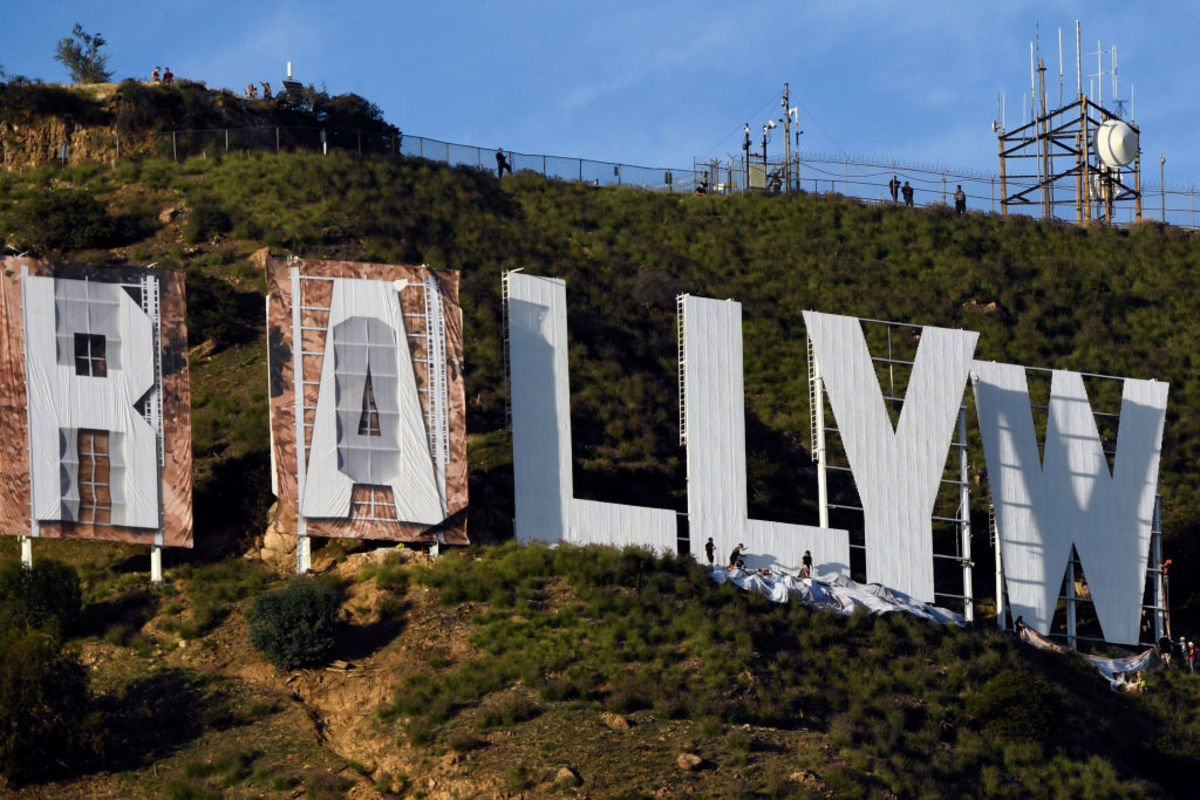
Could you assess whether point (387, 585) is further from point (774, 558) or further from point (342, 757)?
point (774, 558)

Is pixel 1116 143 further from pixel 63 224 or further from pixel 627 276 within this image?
pixel 63 224

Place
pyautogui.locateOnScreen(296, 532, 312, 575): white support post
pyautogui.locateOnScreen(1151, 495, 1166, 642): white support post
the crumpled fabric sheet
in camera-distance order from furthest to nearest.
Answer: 1. pyautogui.locateOnScreen(1151, 495, 1166, 642): white support post
2. the crumpled fabric sheet
3. pyautogui.locateOnScreen(296, 532, 312, 575): white support post

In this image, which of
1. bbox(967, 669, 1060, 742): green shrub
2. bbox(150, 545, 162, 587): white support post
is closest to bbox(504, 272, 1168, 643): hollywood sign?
bbox(967, 669, 1060, 742): green shrub

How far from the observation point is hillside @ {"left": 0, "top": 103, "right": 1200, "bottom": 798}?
3136cm

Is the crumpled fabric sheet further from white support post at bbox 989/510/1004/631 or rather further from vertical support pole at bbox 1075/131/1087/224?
vertical support pole at bbox 1075/131/1087/224

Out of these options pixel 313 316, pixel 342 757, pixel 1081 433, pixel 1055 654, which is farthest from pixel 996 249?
pixel 342 757

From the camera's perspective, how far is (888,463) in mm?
41500

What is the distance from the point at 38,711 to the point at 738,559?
15.3 meters

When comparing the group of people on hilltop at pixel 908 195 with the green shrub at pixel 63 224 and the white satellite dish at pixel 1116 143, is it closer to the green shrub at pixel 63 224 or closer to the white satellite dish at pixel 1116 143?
the white satellite dish at pixel 1116 143

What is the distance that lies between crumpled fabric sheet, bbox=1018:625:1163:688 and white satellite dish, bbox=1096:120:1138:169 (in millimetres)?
30902

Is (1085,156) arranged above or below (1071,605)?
above

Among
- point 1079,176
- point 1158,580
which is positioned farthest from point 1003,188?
point 1158,580

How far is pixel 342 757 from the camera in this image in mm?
31469

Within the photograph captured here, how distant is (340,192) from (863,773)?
33335mm
